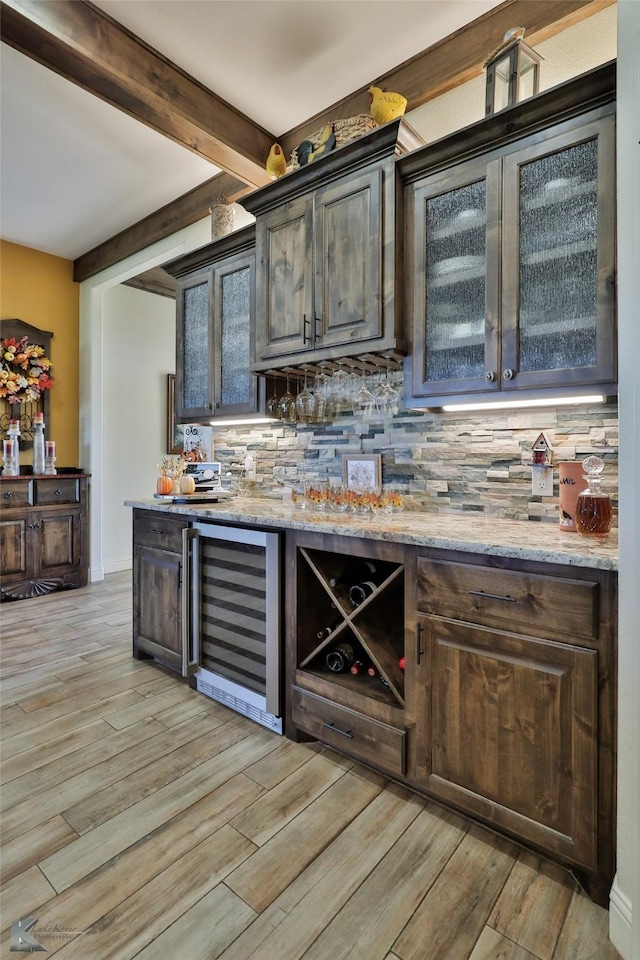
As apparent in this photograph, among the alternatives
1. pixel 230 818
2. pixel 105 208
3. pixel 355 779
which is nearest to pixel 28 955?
pixel 230 818

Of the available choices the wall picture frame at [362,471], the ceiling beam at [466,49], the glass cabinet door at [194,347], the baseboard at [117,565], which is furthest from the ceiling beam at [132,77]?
the baseboard at [117,565]

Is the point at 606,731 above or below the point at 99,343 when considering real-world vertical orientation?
below

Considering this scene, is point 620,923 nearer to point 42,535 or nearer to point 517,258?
point 517,258

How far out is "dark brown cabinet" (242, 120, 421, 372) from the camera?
2100 millimetres

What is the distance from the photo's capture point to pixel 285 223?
98.2 inches

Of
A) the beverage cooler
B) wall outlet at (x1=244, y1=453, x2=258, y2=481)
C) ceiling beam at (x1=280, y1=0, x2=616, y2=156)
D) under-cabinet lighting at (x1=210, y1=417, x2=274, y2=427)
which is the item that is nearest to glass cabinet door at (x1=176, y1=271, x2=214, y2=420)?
under-cabinet lighting at (x1=210, y1=417, x2=274, y2=427)

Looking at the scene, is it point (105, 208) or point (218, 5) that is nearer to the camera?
point (218, 5)

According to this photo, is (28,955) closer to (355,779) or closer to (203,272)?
(355,779)

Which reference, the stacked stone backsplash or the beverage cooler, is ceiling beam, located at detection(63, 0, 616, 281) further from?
the beverage cooler

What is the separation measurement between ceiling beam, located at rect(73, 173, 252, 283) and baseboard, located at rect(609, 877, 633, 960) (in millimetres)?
3857

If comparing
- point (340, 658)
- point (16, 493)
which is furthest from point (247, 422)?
point (16, 493)

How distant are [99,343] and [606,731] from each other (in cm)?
524

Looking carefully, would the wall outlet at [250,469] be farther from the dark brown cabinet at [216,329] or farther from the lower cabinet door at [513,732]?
the lower cabinet door at [513,732]

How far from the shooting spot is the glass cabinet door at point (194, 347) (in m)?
3.09
